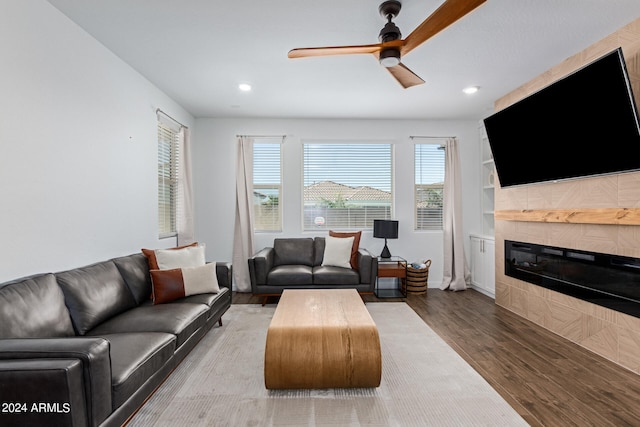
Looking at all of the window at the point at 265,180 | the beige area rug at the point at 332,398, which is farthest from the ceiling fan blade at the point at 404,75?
the window at the point at 265,180

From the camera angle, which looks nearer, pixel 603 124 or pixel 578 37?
pixel 603 124

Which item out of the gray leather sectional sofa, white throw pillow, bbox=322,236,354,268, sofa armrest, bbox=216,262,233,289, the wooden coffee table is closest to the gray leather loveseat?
white throw pillow, bbox=322,236,354,268

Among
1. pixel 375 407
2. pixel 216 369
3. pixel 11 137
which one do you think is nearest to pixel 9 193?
pixel 11 137

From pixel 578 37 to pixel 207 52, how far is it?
3237mm

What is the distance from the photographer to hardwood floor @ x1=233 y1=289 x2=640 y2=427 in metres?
1.97

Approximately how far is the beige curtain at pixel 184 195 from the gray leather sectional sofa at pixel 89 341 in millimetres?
1446

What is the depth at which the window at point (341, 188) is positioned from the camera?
527 centimetres

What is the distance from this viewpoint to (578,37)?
2770 mm

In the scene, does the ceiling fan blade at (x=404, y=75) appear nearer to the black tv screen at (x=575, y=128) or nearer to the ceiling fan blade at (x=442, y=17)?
the ceiling fan blade at (x=442, y=17)

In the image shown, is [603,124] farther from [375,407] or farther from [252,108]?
[252,108]

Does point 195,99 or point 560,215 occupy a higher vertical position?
point 195,99

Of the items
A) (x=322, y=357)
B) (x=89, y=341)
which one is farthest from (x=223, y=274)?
(x=89, y=341)

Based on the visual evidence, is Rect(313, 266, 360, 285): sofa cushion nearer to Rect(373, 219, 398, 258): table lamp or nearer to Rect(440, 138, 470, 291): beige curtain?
Rect(373, 219, 398, 258): table lamp

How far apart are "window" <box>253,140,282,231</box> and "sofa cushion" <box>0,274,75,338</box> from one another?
327 centimetres
